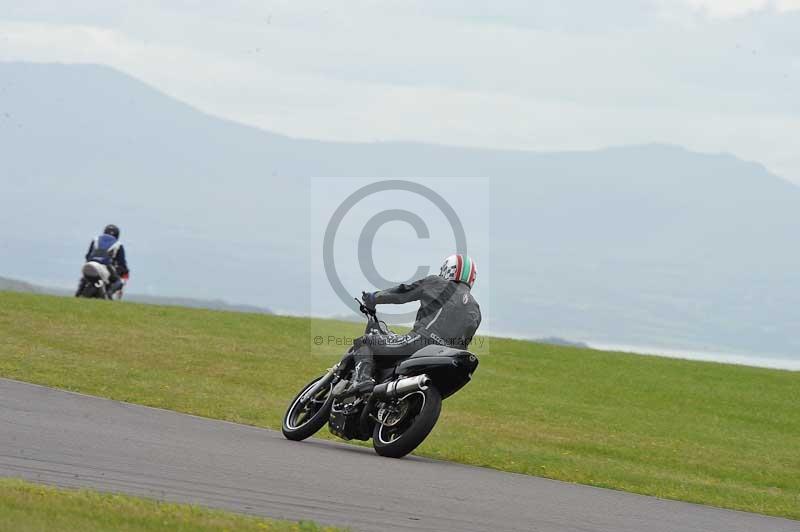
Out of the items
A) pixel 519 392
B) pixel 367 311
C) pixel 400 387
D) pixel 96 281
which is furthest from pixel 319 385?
pixel 96 281

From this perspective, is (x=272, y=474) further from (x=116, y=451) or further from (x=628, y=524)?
(x=628, y=524)

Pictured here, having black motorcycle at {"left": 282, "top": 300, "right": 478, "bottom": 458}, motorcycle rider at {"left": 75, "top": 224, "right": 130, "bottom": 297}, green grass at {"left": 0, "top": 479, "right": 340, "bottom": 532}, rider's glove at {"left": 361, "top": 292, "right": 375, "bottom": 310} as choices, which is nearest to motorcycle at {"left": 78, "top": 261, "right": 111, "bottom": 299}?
motorcycle rider at {"left": 75, "top": 224, "right": 130, "bottom": 297}

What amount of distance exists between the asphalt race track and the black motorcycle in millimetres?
263

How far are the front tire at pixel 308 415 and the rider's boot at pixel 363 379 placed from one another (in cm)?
44

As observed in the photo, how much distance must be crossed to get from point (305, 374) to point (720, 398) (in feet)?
26.5

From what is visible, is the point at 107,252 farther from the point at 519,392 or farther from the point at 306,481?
the point at 306,481

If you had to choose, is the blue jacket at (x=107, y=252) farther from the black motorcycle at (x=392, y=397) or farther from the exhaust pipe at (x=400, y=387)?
the exhaust pipe at (x=400, y=387)

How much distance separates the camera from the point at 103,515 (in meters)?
8.77

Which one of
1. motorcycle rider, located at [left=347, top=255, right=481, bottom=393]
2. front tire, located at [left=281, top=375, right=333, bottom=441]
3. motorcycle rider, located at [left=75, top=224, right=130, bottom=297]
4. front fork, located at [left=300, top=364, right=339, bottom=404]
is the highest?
motorcycle rider, located at [left=75, top=224, right=130, bottom=297]

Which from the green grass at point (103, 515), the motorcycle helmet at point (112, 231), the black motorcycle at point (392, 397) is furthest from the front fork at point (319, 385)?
the motorcycle helmet at point (112, 231)

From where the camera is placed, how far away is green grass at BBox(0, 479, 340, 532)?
845 cm

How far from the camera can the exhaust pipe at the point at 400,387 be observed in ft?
45.1

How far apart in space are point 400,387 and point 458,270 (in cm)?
144

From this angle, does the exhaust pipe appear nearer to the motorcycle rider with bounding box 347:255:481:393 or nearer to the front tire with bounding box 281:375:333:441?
the motorcycle rider with bounding box 347:255:481:393
